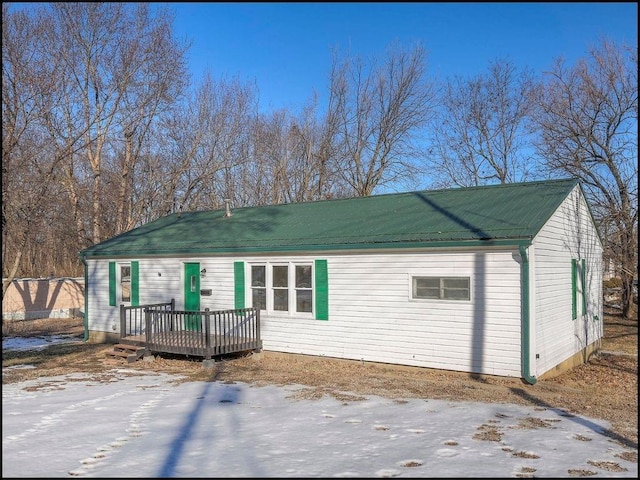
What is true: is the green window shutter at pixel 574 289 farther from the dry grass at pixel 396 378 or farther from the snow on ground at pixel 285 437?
the snow on ground at pixel 285 437

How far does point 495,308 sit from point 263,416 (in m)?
4.78

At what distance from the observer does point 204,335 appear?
12.3 meters

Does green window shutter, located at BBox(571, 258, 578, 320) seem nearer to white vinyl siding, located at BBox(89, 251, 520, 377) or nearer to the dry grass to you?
the dry grass

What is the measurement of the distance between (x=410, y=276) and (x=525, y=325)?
7.59 feet

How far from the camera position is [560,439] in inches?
236

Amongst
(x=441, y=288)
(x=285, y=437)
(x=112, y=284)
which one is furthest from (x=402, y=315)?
(x=112, y=284)

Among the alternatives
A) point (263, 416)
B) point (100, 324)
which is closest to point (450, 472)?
point (263, 416)

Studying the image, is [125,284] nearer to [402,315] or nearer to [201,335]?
[201,335]

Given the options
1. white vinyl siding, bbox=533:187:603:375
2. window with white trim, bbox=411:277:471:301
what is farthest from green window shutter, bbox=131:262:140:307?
white vinyl siding, bbox=533:187:603:375

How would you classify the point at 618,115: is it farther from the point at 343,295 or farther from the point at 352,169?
the point at 343,295

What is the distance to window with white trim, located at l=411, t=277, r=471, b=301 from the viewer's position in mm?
10148

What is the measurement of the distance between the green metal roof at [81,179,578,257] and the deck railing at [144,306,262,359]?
5.33 feet

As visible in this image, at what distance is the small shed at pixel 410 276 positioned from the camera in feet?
32.2

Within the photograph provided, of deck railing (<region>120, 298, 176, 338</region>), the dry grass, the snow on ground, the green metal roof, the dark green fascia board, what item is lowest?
the dry grass
